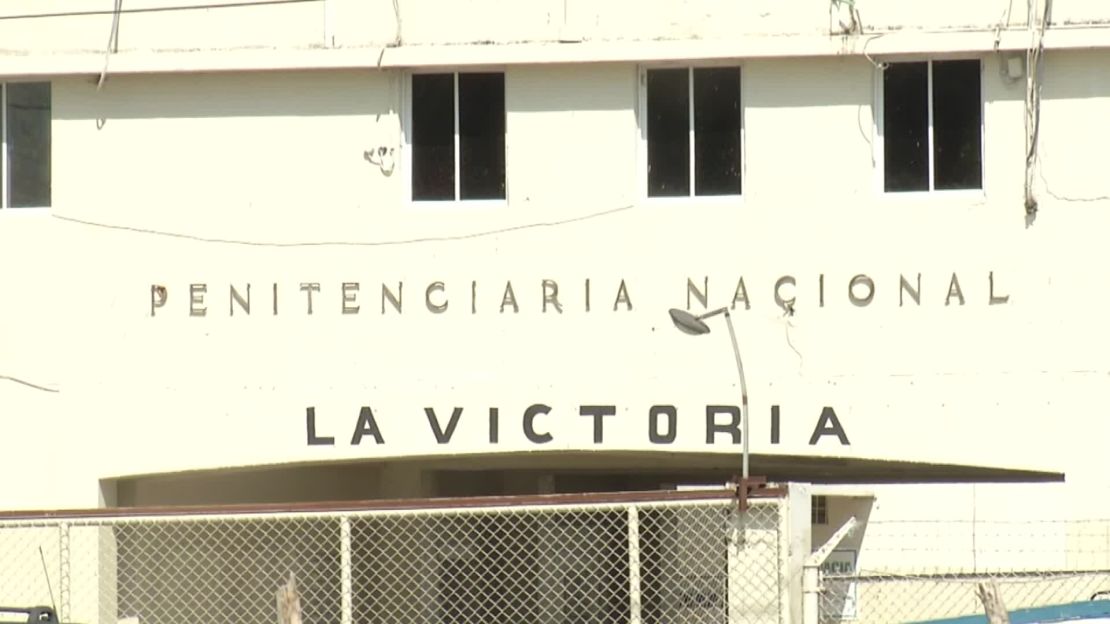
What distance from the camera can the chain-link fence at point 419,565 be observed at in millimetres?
12523

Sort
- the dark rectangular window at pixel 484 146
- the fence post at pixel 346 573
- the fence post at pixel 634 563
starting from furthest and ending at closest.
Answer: the dark rectangular window at pixel 484 146 → the fence post at pixel 346 573 → the fence post at pixel 634 563

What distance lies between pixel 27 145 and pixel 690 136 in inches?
222

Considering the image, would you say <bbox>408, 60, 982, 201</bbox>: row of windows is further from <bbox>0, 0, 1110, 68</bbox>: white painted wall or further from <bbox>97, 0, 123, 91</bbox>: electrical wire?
<bbox>97, 0, 123, 91</bbox>: electrical wire

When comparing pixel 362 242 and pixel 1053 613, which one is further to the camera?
pixel 362 242

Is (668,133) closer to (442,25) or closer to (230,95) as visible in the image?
(442,25)

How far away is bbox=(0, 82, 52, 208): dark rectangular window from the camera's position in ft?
57.0

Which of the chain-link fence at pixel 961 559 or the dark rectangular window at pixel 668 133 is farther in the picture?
the dark rectangular window at pixel 668 133

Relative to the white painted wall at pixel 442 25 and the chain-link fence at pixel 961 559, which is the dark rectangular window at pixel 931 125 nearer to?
the white painted wall at pixel 442 25

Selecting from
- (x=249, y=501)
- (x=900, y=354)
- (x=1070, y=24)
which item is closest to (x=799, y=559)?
(x=900, y=354)

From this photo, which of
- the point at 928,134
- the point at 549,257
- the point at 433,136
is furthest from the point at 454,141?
the point at 928,134

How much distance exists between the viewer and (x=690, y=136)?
661 inches

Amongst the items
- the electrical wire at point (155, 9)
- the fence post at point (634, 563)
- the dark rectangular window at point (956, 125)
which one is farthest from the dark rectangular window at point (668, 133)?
the fence post at point (634, 563)

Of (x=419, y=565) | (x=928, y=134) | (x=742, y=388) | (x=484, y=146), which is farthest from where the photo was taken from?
(x=419, y=565)

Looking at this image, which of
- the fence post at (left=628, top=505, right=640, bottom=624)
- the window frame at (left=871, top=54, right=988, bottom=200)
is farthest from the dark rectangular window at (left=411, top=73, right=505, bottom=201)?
the fence post at (left=628, top=505, right=640, bottom=624)
